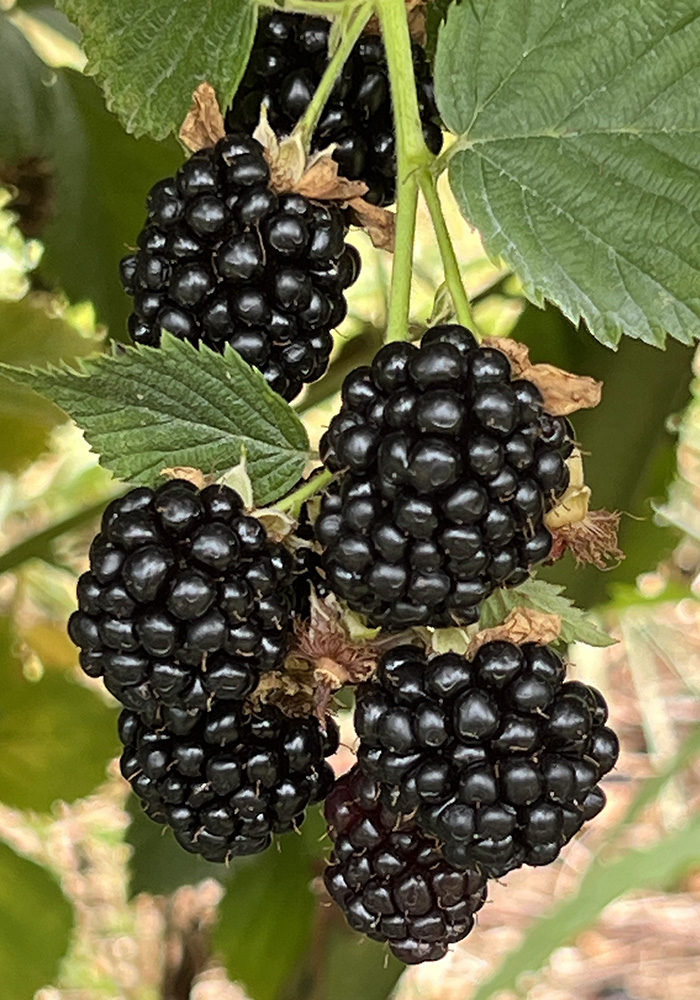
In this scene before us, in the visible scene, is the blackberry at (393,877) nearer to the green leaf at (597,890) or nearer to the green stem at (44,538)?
the green leaf at (597,890)

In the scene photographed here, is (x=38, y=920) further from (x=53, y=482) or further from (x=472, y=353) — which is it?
(x=472, y=353)

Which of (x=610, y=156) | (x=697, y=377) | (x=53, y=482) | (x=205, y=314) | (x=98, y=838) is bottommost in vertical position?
(x=98, y=838)

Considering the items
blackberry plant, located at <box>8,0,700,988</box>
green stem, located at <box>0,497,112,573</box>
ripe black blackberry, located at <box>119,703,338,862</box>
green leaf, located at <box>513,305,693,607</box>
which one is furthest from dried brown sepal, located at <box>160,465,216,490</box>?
green stem, located at <box>0,497,112,573</box>

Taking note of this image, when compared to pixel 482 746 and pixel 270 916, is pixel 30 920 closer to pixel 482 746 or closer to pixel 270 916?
pixel 270 916

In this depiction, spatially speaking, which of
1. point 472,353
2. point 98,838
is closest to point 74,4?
point 472,353

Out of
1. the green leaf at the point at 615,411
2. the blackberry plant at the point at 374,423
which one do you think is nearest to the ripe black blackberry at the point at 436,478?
the blackberry plant at the point at 374,423

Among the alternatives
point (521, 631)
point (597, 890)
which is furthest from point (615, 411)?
point (597, 890)

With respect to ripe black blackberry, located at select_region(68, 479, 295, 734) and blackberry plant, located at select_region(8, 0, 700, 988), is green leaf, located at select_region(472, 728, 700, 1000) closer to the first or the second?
blackberry plant, located at select_region(8, 0, 700, 988)
